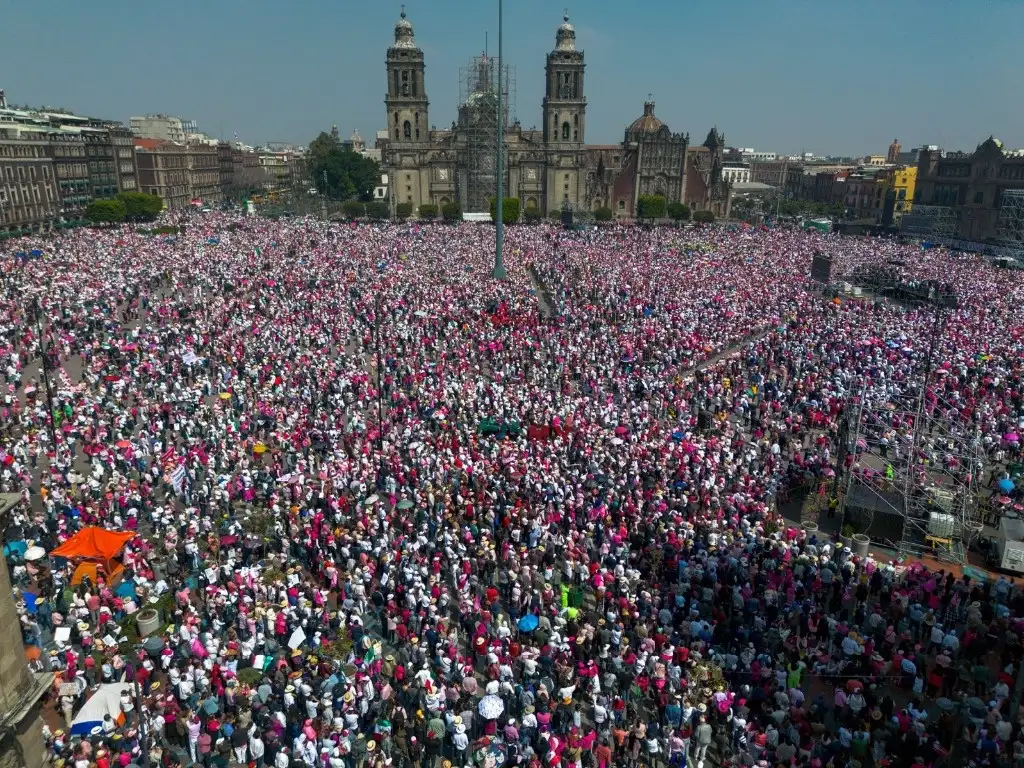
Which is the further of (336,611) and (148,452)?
(148,452)

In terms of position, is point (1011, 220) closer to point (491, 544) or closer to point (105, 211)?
point (491, 544)

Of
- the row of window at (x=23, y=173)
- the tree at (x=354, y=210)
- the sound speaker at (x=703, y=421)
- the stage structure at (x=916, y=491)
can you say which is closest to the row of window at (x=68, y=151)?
the row of window at (x=23, y=173)

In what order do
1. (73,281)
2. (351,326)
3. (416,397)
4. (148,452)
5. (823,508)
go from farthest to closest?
(73,281) → (351,326) → (416,397) → (148,452) → (823,508)

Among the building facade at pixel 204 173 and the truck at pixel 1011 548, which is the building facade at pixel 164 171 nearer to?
the building facade at pixel 204 173

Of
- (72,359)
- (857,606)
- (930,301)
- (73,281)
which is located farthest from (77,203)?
(857,606)

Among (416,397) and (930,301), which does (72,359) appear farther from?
(930,301)

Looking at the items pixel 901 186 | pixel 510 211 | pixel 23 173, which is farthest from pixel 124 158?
pixel 901 186
